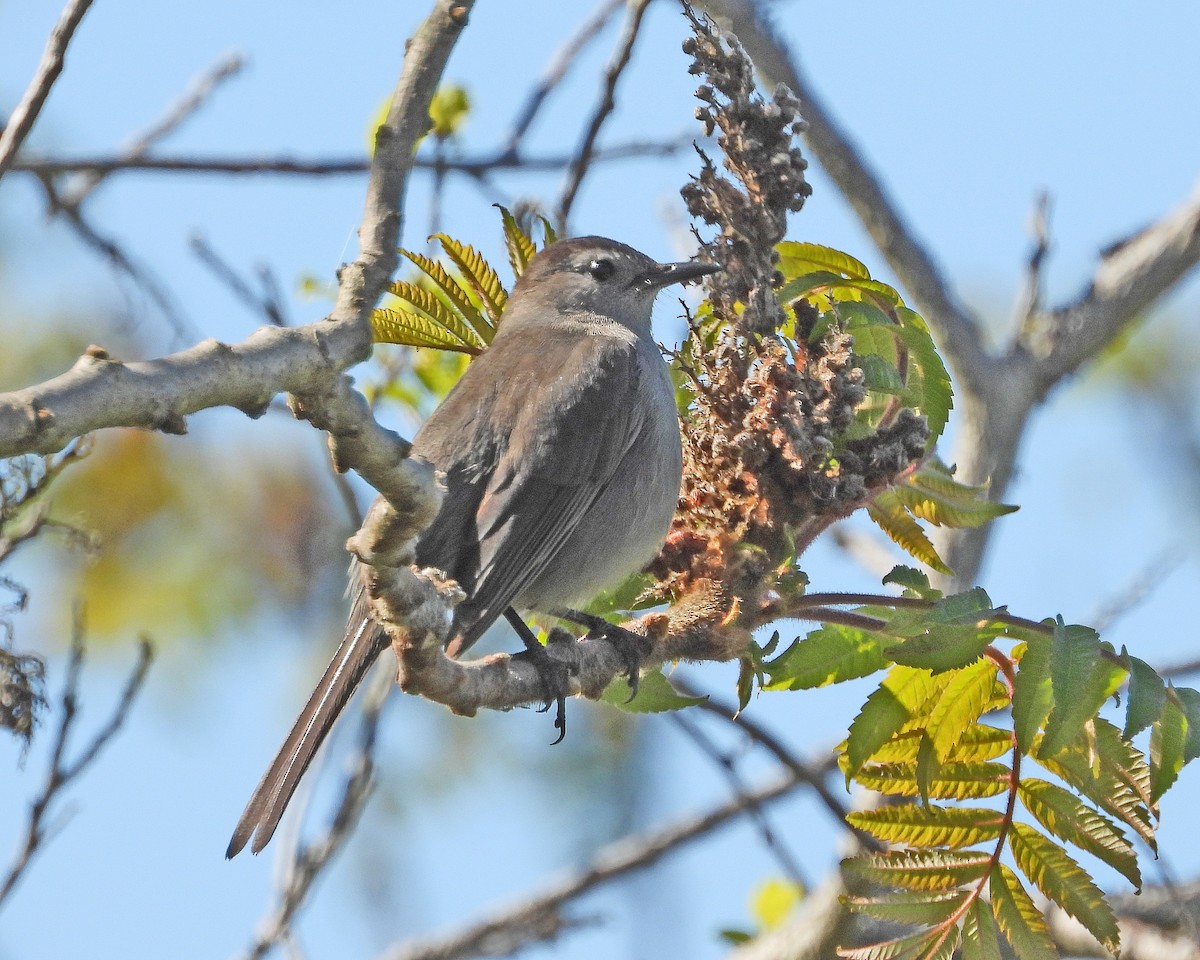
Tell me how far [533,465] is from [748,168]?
1422 millimetres

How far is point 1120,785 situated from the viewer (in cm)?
329

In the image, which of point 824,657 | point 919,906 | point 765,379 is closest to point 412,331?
point 765,379

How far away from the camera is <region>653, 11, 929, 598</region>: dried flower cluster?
11.2 ft

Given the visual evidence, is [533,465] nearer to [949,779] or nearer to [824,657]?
[824,657]

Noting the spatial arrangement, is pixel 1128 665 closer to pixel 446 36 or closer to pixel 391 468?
pixel 391 468

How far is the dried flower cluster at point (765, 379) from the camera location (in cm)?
342

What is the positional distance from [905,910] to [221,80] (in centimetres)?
428

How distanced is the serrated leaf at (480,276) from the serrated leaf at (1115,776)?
1.87 metres

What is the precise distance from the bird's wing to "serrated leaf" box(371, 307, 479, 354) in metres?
0.57

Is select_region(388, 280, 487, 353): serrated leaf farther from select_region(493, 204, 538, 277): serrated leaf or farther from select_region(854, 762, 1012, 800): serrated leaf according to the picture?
select_region(854, 762, 1012, 800): serrated leaf

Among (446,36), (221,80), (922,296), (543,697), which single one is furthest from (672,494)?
(221,80)

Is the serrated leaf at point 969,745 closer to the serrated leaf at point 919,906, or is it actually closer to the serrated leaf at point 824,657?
the serrated leaf at point 824,657

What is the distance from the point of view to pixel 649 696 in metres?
Result: 3.83

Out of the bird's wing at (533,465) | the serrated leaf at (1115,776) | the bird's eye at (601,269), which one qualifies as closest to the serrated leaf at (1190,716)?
the serrated leaf at (1115,776)
